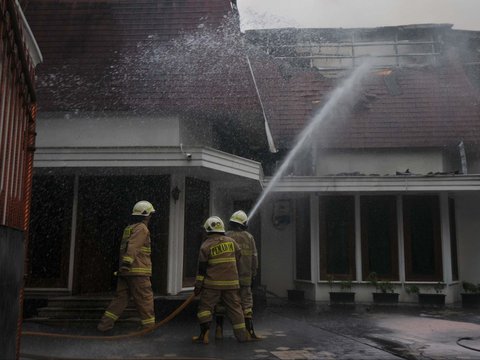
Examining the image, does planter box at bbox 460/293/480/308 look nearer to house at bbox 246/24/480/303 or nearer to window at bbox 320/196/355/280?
house at bbox 246/24/480/303

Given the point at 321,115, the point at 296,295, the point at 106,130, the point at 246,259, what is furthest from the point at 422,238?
the point at 106,130

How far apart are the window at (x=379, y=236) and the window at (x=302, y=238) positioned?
4.18 ft

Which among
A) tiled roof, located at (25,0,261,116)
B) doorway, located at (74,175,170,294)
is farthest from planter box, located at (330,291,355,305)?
tiled roof, located at (25,0,261,116)

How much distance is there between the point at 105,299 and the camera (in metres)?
8.05

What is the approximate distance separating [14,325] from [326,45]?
13.5 m

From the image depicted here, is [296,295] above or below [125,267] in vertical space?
below

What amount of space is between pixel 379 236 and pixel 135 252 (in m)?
6.70

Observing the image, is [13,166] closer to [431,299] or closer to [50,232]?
[50,232]

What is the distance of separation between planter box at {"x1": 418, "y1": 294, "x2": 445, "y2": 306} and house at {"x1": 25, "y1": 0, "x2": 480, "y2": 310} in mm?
396

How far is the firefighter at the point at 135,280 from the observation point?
661cm

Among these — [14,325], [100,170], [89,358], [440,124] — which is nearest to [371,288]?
[440,124]

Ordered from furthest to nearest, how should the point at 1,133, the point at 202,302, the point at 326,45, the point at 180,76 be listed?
the point at 326,45 → the point at 180,76 → the point at 202,302 → the point at 1,133

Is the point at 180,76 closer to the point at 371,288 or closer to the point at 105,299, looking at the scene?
the point at 105,299

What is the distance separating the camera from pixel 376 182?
10.7 metres
